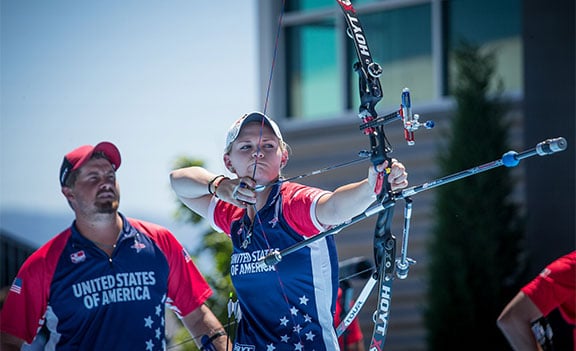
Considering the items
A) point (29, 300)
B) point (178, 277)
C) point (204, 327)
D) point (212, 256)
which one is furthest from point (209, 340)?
point (212, 256)

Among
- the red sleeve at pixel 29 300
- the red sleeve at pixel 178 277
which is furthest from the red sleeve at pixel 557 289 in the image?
the red sleeve at pixel 29 300

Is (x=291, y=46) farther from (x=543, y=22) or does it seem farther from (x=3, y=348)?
(x=3, y=348)

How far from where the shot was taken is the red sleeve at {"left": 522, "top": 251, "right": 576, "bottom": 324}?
12.4 feet

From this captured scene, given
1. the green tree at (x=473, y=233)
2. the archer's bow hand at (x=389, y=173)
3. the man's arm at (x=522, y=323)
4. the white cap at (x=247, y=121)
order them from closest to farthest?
the archer's bow hand at (x=389, y=173)
the white cap at (x=247, y=121)
the man's arm at (x=522, y=323)
the green tree at (x=473, y=233)

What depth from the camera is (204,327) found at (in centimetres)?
397

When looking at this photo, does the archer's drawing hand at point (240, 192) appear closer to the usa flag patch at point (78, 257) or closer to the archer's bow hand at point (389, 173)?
the archer's bow hand at point (389, 173)

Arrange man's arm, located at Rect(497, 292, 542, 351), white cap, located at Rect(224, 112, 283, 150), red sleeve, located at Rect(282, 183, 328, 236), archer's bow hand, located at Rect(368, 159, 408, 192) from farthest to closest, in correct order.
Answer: man's arm, located at Rect(497, 292, 542, 351), white cap, located at Rect(224, 112, 283, 150), red sleeve, located at Rect(282, 183, 328, 236), archer's bow hand, located at Rect(368, 159, 408, 192)

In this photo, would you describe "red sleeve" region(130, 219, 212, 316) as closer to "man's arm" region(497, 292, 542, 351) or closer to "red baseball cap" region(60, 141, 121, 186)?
"red baseball cap" region(60, 141, 121, 186)

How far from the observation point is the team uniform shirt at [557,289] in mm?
3773

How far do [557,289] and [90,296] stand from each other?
1933 millimetres

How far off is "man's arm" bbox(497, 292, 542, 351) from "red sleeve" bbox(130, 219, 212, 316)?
1325 millimetres

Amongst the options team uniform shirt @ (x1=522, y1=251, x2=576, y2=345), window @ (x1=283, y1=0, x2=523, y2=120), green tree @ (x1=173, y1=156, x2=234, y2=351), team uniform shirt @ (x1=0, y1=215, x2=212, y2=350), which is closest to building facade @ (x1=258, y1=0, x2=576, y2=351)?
window @ (x1=283, y1=0, x2=523, y2=120)

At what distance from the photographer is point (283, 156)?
134 inches

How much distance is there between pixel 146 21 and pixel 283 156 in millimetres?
4438
